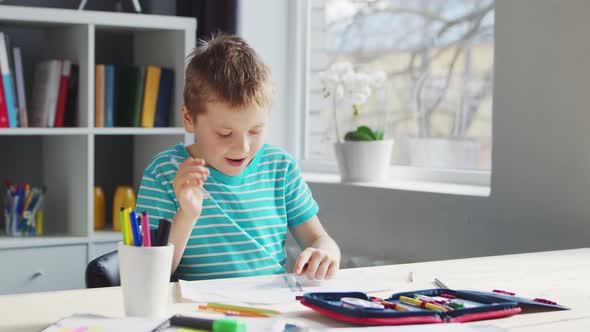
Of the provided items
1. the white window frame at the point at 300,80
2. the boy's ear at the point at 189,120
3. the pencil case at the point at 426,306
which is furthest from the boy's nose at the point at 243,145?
the white window frame at the point at 300,80

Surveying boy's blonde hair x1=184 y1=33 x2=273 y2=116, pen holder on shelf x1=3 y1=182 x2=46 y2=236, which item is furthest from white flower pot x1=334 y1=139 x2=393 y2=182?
boy's blonde hair x1=184 y1=33 x2=273 y2=116

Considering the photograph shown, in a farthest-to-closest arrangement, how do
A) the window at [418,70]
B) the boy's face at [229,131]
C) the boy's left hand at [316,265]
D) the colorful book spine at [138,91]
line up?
the colorful book spine at [138,91], the window at [418,70], the boy's face at [229,131], the boy's left hand at [316,265]

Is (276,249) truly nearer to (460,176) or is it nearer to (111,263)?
(111,263)

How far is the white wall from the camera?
2076 mm

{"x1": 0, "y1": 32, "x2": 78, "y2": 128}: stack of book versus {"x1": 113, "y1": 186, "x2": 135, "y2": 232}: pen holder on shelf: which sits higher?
{"x1": 0, "y1": 32, "x2": 78, "y2": 128}: stack of book

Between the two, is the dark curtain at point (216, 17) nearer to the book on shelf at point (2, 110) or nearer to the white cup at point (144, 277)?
the book on shelf at point (2, 110)

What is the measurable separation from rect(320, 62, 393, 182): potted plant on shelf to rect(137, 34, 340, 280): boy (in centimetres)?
100

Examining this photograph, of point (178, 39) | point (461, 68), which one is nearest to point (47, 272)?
point (178, 39)

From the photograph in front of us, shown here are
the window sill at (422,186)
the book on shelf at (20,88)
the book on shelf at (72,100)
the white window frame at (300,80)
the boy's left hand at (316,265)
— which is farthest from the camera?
the white window frame at (300,80)

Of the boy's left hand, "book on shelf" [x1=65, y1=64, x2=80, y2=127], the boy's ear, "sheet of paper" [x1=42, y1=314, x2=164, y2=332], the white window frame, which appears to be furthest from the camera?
the white window frame

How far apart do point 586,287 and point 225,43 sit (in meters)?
0.83

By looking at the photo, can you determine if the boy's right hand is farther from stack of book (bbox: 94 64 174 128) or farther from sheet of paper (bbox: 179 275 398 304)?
stack of book (bbox: 94 64 174 128)

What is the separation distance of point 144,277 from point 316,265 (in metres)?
0.40

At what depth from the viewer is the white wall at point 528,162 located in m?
2.08
